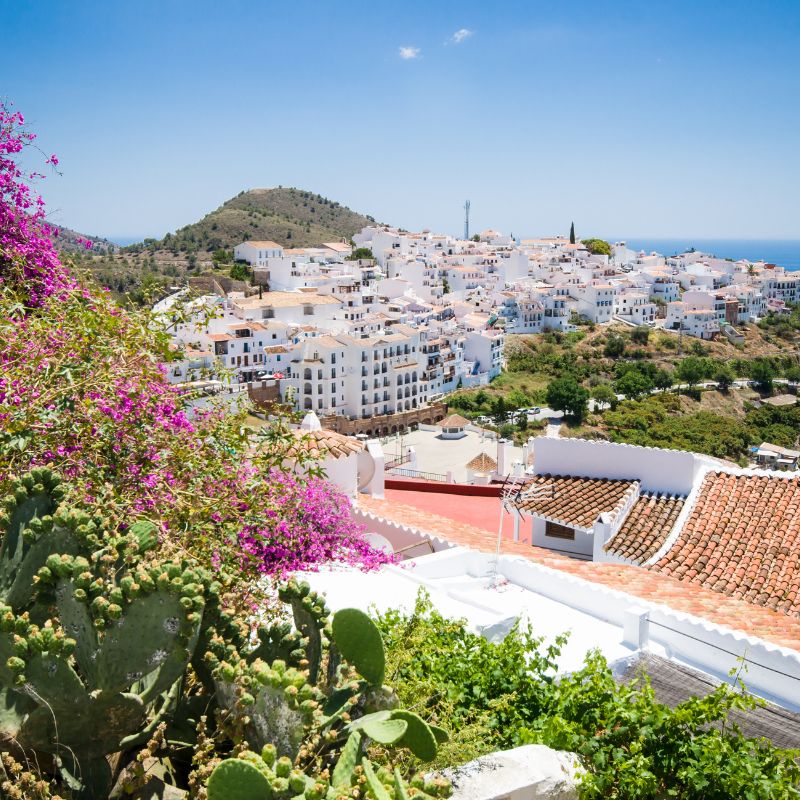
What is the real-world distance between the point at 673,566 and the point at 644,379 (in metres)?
72.8

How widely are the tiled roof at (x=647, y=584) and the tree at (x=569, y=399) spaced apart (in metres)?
60.5

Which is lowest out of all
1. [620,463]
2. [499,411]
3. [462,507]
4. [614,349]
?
[499,411]

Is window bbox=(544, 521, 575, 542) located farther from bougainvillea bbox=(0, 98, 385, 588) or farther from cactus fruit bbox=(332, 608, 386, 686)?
cactus fruit bbox=(332, 608, 386, 686)

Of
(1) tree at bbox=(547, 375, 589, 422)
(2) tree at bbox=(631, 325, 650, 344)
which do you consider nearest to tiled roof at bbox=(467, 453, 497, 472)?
(1) tree at bbox=(547, 375, 589, 422)

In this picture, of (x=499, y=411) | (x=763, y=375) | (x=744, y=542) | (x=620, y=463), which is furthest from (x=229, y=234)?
(x=744, y=542)

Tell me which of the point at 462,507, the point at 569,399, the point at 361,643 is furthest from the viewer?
the point at 569,399

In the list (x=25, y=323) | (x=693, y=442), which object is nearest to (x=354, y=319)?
(x=693, y=442)

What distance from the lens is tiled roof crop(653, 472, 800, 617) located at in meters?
Answer: 9.70

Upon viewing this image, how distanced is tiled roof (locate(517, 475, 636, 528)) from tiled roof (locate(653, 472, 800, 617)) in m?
1.21

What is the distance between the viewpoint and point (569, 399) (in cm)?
7144

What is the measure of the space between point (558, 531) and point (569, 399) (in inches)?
2373

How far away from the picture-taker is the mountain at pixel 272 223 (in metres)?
116

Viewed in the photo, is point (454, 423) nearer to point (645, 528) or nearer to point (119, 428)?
point (645, 528)

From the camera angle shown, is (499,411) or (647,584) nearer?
(647,584)
